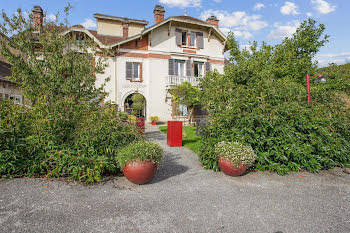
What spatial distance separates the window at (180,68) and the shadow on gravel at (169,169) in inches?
522

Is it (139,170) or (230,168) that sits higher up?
(139,170)

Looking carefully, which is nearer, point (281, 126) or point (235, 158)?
point (235, 158)

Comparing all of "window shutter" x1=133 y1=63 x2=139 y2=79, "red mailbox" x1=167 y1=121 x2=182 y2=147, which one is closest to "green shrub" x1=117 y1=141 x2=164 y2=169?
"red mailbox" x1=167 y1=121 x2=182 y2=147

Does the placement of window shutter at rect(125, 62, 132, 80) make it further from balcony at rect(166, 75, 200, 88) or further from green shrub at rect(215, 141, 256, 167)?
green shrub at rect(215, 141, 256, 167)

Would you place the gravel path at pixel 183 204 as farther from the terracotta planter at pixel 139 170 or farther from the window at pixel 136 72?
the window at pixel 136 72

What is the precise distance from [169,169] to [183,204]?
6.70 ft

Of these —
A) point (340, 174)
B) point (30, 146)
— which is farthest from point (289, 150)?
point (30, 146)

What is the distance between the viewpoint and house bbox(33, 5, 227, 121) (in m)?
17.1

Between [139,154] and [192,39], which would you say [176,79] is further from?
[139,154]

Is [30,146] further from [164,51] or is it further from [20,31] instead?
[164,51]

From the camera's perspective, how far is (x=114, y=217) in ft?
10.6

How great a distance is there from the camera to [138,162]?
4.32 metres

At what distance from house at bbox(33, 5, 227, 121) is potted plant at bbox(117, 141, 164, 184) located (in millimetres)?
12301

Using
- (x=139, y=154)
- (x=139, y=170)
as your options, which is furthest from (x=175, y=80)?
(x=139, y=170)
